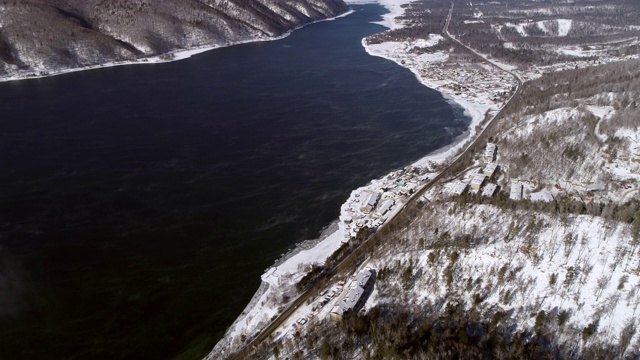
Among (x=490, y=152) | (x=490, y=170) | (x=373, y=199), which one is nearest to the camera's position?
(x=373, y=199)

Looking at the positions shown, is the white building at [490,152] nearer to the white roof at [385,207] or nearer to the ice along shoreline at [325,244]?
the ice along shoreline at [325,244]

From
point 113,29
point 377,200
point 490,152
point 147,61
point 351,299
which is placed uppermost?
point 113,29

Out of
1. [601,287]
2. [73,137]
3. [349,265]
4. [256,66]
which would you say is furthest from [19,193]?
[256,66]

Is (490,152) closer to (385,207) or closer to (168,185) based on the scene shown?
(385,207)

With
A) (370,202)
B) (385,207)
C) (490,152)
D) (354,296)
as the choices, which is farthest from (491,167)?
(354,296)

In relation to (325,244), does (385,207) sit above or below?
above

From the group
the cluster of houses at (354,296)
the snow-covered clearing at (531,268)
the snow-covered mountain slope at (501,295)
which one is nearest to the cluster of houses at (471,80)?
the snow-covered clearing at (531,268)
